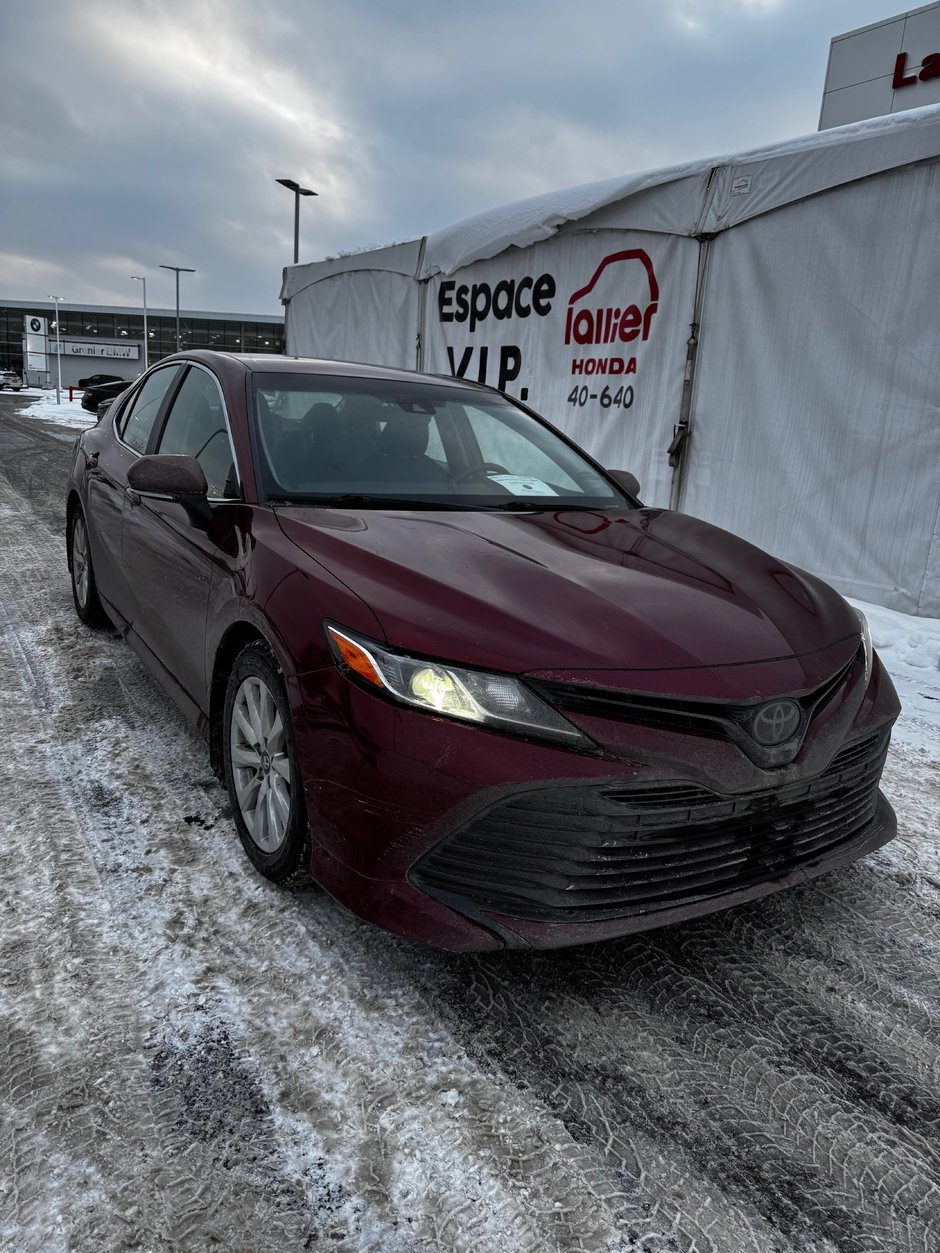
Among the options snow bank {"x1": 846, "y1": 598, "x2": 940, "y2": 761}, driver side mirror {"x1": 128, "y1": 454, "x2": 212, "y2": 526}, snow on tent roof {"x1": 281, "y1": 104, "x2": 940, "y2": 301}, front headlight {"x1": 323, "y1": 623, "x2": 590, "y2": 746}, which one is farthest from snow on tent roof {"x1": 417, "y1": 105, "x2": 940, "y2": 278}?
front headlight {"x1": 323, "y1": 623, "x2": 590, "y2": 746}

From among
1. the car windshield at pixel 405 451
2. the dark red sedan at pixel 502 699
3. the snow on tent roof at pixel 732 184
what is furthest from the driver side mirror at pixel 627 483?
the snow on tent roof at pixel 732 184

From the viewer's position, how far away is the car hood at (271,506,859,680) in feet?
6.56

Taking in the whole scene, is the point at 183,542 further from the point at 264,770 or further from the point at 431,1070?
the point at 431,1070

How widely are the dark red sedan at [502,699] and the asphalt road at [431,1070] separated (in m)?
0.27

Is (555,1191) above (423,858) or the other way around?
the other way around

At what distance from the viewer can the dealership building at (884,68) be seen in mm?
14508

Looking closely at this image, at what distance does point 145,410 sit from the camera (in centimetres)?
423

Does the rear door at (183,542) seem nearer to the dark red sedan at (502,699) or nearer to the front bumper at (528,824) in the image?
the dark red sedan at (502,699)

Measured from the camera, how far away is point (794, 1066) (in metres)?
1.97

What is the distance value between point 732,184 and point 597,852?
251 inches

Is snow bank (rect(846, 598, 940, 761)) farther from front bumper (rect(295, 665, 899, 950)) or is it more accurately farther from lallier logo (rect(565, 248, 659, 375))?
lallier logo (rect(565, 248, 659, 375))

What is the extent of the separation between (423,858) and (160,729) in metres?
2.01

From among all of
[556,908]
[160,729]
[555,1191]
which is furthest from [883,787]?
[160,729]

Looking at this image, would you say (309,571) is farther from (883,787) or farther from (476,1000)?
(883,787)
